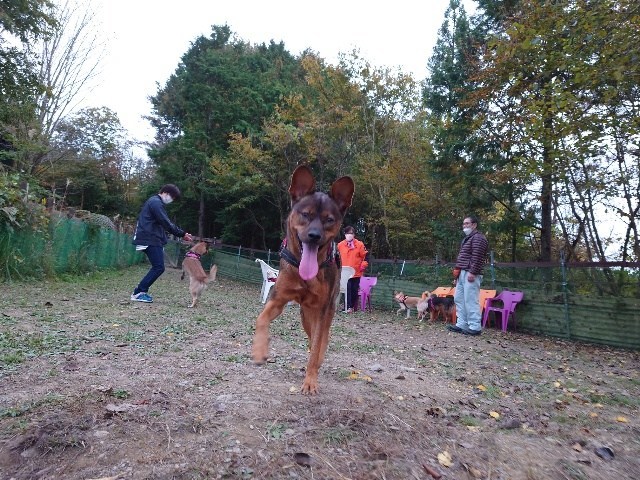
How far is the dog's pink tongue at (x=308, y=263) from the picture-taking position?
11.6ft

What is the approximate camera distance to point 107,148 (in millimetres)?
38062

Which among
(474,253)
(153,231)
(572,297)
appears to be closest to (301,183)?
(153,231)

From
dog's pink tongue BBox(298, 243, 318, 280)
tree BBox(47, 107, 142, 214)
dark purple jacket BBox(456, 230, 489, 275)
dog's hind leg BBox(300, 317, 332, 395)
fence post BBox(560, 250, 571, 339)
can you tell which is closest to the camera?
dog's pink tongue BBox(298, 243, 318, 280)

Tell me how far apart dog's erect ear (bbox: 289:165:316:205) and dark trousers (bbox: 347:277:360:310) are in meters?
7.82

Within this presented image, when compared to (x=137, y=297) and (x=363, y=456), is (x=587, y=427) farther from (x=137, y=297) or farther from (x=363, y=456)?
(x=137, y=297)

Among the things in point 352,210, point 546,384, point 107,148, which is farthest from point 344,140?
point 107,148

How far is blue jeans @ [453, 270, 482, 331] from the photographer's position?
29.8ft

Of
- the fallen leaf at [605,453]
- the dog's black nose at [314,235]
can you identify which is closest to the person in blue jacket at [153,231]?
the dog's black nose at [314,235]

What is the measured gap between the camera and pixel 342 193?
3.95 metres

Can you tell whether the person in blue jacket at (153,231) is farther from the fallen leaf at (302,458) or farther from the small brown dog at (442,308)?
the fallen leaf at (302,458)

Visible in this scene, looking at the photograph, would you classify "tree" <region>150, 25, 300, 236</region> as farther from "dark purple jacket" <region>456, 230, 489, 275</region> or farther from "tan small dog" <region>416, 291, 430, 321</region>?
"dark purple jacket" <region>456, 230, 489, 275</region>

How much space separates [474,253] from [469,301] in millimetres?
1005

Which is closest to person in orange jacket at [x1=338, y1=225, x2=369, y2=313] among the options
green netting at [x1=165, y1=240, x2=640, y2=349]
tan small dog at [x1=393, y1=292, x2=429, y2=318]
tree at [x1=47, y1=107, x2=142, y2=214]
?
tan small dog at [x1=393, y1=292, x2=429, y2=318]

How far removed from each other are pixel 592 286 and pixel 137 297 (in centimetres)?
920
